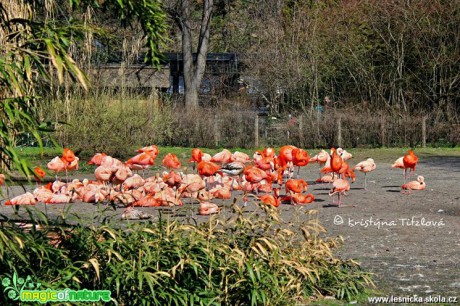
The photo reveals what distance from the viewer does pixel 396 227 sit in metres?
9.59

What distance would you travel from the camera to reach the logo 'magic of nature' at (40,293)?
522cm

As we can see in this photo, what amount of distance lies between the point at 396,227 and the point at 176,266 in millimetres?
4626

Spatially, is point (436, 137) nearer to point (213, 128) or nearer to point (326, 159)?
point (213, 128)

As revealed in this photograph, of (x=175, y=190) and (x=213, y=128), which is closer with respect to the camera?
(x=175, y=190)

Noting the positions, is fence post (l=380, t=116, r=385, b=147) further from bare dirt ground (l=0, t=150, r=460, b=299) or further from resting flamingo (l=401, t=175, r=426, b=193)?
resting flamingo (l=401, t=175, r=426, b=193)

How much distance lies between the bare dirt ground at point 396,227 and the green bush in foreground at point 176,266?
0.38 m

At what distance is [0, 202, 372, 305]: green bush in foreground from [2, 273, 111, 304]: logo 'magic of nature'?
0.06m

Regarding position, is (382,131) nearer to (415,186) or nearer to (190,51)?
(190,51)

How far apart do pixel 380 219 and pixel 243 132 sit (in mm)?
13978

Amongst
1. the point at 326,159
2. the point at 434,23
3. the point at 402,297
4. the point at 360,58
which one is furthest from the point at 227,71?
the point at 402,297

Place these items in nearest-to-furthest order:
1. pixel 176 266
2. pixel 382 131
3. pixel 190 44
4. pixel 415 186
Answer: pixel 176 266
pixel 415 186
pixel 382 131
pixel 190 44

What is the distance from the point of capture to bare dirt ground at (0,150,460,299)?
6.88 meters

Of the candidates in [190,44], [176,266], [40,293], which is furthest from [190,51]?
[40,293]

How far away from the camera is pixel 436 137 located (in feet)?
77.2
